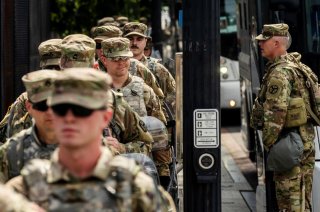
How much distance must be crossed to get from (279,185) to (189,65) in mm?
2248

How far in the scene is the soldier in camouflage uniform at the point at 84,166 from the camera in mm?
3662

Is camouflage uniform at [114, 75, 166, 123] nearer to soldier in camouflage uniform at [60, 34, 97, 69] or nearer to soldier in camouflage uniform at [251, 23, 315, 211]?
soldier in camouflage uniform at [251, 23, 315, 211]

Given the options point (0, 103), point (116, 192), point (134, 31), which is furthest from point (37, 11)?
point (116, 192)

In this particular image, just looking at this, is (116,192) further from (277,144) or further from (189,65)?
(277,144)

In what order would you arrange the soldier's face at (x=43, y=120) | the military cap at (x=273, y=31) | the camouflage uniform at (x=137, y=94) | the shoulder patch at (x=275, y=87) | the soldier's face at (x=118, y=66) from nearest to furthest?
the soldier's face at (x=43, y=120) < the soldier's face at (x=118, y=66) < the camouflage uniform at (x=137, y=94) < the shoulder patch at (x=275, y=87) < the military cap at (x=273, y=31)

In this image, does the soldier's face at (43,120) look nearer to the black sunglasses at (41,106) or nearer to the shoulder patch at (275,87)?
the black sunglasses at (41,106)

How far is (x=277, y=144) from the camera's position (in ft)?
26.4

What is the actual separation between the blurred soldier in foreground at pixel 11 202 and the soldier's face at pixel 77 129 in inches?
11.8

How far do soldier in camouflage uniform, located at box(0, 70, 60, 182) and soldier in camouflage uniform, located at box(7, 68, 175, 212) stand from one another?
0.78 m

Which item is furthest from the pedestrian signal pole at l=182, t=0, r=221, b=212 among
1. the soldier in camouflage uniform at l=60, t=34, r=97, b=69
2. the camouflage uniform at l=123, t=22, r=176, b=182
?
the camouflage uniform at l=123, t=22, r=176, b=182

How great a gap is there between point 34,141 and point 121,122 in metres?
1.53

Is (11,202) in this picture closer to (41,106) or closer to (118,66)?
(41,106)

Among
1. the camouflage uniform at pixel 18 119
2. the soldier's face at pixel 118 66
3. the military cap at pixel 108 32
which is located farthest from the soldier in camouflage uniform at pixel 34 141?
the military cap at pixel 108 32

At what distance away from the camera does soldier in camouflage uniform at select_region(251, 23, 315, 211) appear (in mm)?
7910
